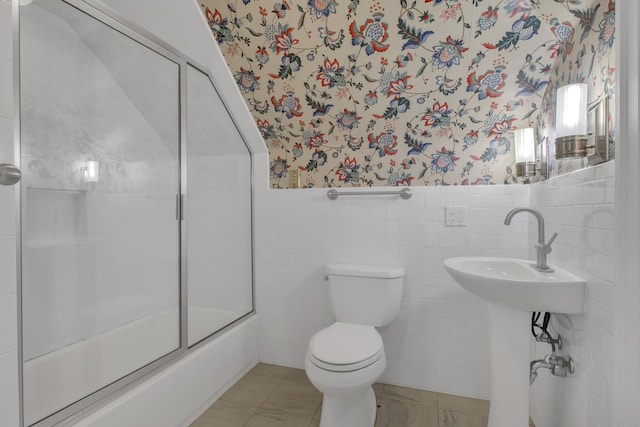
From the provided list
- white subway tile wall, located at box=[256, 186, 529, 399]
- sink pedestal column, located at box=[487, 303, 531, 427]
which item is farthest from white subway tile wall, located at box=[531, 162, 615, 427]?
white subway tile wall, located at box=[256, 186, 529, 399]

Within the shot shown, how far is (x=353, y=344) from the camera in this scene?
1668mm

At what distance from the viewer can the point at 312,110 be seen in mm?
2242

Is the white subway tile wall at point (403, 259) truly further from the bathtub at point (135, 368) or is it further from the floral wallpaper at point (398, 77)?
the bathtub at point (135, 368)

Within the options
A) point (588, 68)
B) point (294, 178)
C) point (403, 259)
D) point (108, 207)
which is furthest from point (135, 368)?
point (588, 68)

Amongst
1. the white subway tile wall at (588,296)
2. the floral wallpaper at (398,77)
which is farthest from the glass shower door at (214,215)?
the white subway tile wall at (588,296)

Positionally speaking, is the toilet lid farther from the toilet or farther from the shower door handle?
the shower door handle

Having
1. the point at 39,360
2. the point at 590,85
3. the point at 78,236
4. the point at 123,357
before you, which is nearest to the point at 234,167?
the point at 78,236

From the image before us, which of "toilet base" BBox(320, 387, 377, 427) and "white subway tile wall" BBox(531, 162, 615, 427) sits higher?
"white subway tile wall" BBox(531, 162, 615, 427)

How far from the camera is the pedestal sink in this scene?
1.23m

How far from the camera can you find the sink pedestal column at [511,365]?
138cm

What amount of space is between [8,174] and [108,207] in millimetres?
676

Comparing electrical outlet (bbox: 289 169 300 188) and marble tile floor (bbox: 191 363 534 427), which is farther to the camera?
electrical outlet (bbox: 289 169 300 188)

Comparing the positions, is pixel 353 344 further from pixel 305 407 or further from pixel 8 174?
pixel 8 174

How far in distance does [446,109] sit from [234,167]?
1414 mm
